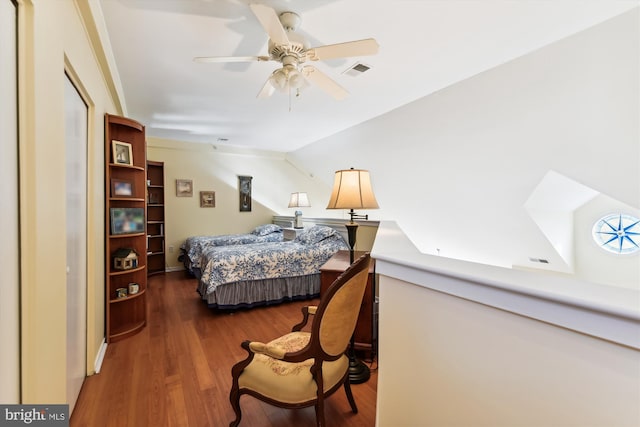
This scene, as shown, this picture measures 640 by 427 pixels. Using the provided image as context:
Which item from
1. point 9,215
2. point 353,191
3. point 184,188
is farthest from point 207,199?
point 9,215

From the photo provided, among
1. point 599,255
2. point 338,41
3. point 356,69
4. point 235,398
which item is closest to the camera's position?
point 235,398

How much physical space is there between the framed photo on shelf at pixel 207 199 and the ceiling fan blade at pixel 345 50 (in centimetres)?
470

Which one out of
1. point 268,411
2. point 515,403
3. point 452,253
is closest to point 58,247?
point 268,411

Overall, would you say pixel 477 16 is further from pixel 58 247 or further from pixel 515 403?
pixel 58 247

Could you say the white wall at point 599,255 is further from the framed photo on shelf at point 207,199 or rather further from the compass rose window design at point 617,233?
the framed photo on shelf at point 207,199

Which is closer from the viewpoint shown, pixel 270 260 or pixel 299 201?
pixel 270 260

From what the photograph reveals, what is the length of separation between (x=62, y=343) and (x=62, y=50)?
143cm

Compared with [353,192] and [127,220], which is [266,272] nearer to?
[127,220]

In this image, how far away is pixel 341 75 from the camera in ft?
9.62

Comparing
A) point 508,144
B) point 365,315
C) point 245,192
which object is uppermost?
point 508,144

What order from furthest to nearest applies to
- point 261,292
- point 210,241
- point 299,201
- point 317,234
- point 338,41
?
1. point 299,201
2. point 210,241
3. point 317,234
4. point 261,292
5. point 338,41

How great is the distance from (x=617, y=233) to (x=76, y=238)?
802 cm

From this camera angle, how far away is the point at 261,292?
3541 millimetres

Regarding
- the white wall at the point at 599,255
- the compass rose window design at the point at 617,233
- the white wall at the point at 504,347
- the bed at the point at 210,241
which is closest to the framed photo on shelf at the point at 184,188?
the bed at the point at 210,241
